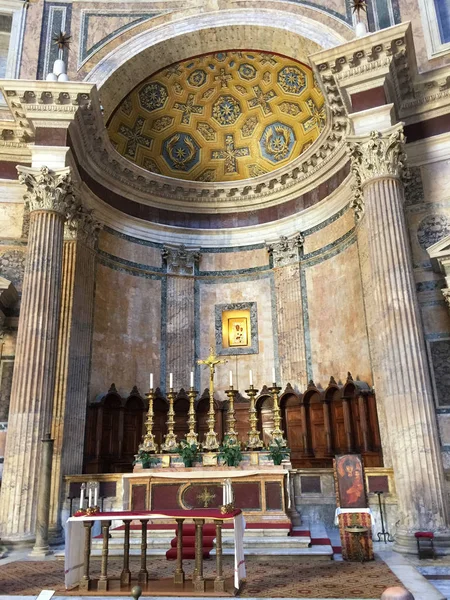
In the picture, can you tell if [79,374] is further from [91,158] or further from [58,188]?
[91,158]

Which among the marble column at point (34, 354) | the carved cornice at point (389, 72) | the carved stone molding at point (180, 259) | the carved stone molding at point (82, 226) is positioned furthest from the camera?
the carved stone molding at point (180, 259)

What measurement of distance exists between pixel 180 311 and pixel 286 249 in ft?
12.3

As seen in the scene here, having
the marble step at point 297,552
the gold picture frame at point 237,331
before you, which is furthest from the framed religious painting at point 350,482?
the gold picture frame at point 237,331

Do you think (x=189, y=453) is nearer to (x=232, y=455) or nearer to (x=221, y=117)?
(x=232, y=455)

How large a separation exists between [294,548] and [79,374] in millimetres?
7062

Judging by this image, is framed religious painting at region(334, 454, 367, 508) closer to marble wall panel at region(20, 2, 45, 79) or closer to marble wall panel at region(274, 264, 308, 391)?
marble wall panel at region(274, 264, 308, 391)

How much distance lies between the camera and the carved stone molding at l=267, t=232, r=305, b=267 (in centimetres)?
1612

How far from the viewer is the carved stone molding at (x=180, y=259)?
16.9 metres

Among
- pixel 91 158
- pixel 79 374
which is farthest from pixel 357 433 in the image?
pixel 91 158

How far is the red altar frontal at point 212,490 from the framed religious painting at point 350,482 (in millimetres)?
1426

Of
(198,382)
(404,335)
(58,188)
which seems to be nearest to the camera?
(404,335)

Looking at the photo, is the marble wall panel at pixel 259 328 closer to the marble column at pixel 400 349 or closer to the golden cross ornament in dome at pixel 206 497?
the marble column at pixel 400 349

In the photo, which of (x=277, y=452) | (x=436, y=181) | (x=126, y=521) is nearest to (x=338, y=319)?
(x=436, y=181)

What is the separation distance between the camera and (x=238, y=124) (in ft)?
57.7
